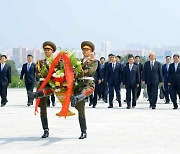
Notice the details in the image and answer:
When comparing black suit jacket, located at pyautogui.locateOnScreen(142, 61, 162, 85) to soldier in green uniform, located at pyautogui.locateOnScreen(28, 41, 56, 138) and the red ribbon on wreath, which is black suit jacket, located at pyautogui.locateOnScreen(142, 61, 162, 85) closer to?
soldier in green uniform, located at pyautogui.locateOnScreen(28, 41, 56, 138)

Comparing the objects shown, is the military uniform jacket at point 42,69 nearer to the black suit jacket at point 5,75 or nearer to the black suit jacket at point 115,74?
the black suit jacket at point 115,74

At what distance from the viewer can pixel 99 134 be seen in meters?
12.0

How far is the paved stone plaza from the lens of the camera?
32.2ft

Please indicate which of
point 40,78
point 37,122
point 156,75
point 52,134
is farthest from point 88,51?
point 156,75

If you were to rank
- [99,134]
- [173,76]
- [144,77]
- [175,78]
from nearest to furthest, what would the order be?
[99,134]
[175,78]
[173,76]
[144,77]

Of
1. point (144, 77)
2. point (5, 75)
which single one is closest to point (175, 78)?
point (144, 77)

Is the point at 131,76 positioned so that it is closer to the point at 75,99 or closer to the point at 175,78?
the point at 175,78

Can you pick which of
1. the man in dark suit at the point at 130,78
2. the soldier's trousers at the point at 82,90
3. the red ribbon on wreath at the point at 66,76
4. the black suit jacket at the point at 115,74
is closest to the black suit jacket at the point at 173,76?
the man in dark suit at the point at 130,78

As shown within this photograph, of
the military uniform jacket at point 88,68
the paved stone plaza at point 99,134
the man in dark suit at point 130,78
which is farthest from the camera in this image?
the man in dark suit at point 130,78

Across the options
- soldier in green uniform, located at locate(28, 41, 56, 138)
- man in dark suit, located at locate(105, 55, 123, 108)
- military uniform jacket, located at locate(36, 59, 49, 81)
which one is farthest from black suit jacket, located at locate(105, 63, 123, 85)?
military uniform jacket, located at locate(36, 59, 49, 81)

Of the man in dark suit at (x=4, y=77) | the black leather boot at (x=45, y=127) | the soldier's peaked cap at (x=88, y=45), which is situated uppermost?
the soldier's peaked cap at (x=88, y=45)

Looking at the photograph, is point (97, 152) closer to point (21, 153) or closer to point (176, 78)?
point (21, 153)

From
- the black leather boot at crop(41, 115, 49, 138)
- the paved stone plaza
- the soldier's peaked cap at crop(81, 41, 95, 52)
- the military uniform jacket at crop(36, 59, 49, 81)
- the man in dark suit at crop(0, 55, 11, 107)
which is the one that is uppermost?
the soldier's peaked cap at crop(81, 41, 95, 52)

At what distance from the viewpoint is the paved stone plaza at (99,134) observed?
980cm
